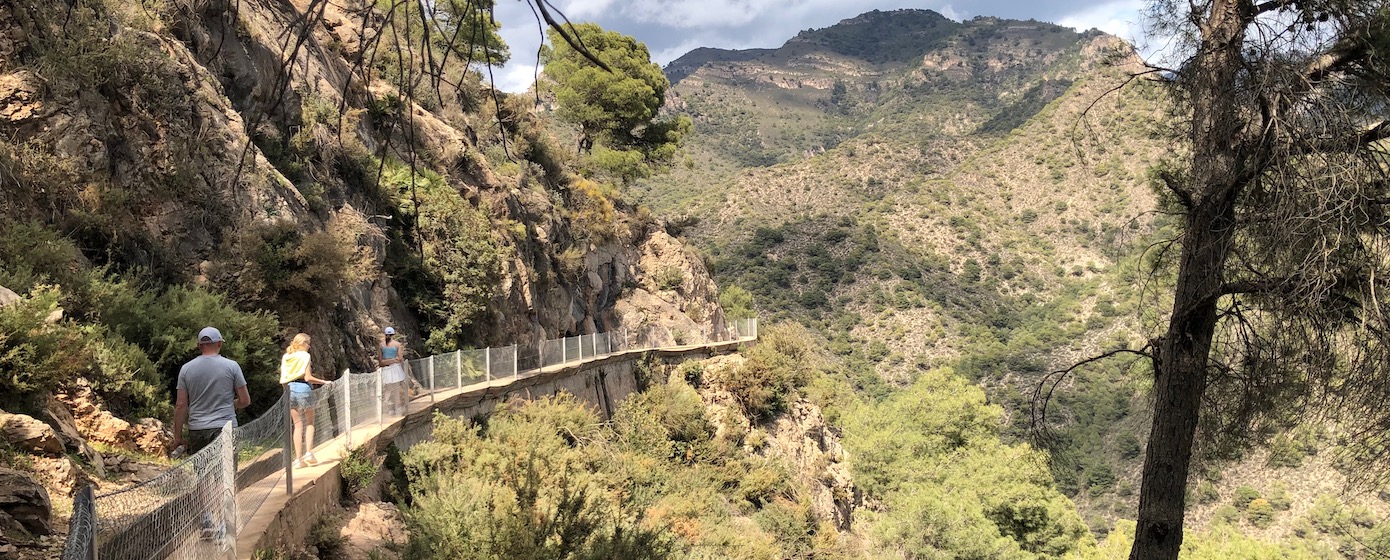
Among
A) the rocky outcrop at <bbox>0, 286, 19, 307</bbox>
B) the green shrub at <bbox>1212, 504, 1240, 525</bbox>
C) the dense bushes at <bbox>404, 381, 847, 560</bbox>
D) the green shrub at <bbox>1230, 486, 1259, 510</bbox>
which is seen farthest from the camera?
the green shrub at <bbox>1230, 486, 1259, 510</bbox>

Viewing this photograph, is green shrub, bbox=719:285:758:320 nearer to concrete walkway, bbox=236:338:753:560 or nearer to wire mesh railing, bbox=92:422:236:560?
concrete walkway, bbox=236:338:753:560

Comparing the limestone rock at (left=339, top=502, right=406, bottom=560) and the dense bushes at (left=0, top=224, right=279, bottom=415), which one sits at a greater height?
the dense bushes at (left=0, top=224, right=279, bottom=415)

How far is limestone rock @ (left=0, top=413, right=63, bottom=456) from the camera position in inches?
185

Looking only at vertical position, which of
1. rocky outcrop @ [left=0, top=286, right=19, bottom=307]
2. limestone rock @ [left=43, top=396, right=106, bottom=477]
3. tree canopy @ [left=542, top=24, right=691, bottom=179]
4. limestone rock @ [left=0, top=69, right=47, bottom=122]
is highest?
tree canopy @ [left=542, top=24, right=691, bottom=179]

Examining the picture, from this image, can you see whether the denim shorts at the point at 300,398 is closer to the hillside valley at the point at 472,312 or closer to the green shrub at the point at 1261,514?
the hillside valley at the point at 472,312

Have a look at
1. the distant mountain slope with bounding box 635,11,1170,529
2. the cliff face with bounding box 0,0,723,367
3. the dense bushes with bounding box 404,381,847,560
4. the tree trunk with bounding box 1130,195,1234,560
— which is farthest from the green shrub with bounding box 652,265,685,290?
the tree trunk with bounding box 1130,195,1234,560

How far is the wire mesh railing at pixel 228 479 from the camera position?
2941 millimetres

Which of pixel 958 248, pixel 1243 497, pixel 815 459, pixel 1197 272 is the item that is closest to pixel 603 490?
pixel 1197 272

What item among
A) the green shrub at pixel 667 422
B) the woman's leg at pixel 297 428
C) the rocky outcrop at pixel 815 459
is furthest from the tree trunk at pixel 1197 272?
the rocky outcrop at pixel 815 459

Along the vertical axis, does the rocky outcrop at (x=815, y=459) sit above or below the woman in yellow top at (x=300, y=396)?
below

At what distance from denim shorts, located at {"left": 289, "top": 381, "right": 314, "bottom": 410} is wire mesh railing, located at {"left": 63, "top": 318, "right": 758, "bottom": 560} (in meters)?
0.01

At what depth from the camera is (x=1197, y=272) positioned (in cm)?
548

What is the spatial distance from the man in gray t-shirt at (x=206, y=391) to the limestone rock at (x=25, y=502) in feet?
6.81

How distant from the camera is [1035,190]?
86.7 m
